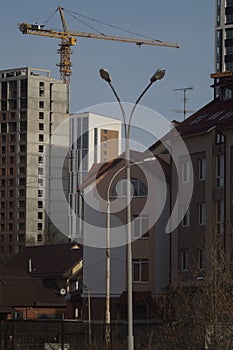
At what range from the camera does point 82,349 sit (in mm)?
26594

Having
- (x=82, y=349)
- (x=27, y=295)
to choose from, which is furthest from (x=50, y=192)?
(x=82, y=349)

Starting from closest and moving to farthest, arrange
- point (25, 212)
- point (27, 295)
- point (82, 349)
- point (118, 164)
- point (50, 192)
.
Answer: point (82, 349), point (118, 164), point (27, 295), point (25, 212), point (50, 192)

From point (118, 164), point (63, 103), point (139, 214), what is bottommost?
point (139, 214)

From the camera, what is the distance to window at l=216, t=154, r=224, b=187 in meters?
42.5

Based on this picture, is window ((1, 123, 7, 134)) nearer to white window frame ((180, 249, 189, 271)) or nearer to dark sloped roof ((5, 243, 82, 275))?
dark sloped roof ((5, 243, 82, 275))

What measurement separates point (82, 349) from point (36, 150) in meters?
109

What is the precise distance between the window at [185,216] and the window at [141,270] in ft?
11.2

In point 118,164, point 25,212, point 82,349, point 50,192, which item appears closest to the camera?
point 82,349

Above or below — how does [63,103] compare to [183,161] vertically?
above

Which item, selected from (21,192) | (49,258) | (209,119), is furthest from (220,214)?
(21,192)

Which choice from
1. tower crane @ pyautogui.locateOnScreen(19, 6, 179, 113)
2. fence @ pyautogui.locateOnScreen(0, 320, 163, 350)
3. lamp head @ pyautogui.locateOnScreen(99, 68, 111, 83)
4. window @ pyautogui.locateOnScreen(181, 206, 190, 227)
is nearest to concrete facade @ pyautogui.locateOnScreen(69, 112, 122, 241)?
tower crane @ pyautogui.locateOnScreen(19, 6, 179, 113)

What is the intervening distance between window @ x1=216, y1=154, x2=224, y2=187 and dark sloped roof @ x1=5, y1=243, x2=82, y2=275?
88.8 feet

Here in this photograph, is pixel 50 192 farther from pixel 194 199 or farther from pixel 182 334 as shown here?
pixel 182 334

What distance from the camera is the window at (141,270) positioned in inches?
1880
